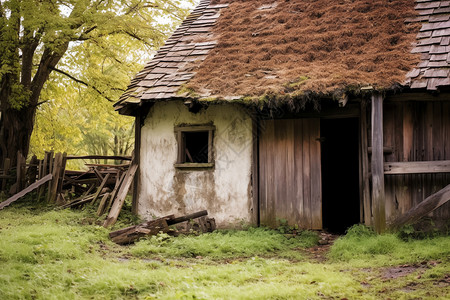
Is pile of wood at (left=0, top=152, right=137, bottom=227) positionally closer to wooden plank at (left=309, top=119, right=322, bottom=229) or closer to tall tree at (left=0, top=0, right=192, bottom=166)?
tall tree at (left=0, top=0, right=192, bottom=166)

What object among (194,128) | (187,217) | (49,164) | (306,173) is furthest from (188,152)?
(49,164)

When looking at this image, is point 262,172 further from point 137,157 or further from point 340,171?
point 340,171

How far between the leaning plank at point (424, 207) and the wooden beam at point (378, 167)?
0.94ft

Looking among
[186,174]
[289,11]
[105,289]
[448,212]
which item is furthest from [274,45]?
[105,289]

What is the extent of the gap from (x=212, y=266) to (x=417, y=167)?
13.3 ft

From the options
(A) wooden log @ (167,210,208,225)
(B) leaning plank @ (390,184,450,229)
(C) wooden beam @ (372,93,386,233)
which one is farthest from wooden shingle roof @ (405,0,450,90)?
(A) wooden log @ (167,210,208,225)

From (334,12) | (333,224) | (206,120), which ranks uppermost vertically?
(334,12)

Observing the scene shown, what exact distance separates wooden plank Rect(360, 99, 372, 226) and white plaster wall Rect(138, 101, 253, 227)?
2246 millimetres

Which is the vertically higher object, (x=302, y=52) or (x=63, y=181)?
(x=302, y=52)

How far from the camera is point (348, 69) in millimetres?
8586

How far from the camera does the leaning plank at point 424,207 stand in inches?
291

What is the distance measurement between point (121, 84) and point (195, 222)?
7884 millimetres

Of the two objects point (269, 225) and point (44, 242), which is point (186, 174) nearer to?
point (269, 225)

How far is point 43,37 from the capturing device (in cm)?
1276
